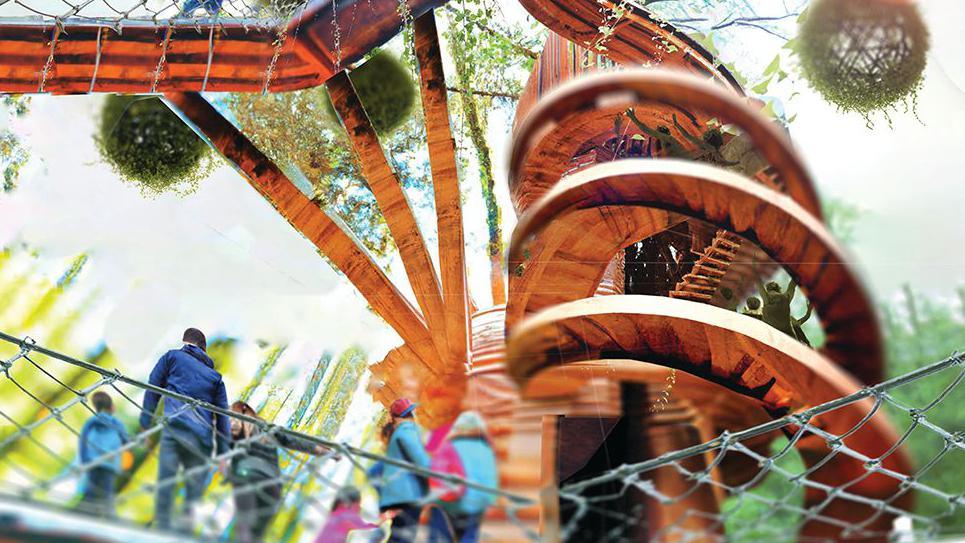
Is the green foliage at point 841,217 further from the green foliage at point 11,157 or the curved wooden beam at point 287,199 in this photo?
the green foliage at point 11,157

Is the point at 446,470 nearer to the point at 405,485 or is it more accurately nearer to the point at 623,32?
the point at 405,485

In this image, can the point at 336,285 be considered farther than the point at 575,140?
No

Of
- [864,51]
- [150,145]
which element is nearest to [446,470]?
[864,51]

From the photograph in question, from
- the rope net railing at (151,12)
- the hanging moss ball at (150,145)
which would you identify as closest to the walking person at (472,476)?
the hanging moss ball at (150,145)

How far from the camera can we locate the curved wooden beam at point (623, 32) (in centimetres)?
149

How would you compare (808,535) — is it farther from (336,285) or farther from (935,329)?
(336,285)

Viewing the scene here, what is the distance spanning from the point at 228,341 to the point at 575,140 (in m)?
0.64

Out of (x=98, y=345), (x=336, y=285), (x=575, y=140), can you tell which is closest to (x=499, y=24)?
(x=575, y=140)

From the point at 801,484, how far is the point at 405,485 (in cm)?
47

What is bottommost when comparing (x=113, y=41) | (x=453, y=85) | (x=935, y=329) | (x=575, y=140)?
(x=935, y=329)

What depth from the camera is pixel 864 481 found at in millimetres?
1038

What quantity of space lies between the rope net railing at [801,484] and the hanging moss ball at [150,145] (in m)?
0.83

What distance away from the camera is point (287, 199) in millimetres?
1469

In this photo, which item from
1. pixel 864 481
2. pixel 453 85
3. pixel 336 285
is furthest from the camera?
pixel 453 85
